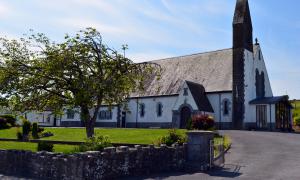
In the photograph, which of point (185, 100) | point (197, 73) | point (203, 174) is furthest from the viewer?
point (197, 73)

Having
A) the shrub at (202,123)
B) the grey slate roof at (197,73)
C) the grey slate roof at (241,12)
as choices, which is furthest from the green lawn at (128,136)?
the grey slate roof at (241,12)

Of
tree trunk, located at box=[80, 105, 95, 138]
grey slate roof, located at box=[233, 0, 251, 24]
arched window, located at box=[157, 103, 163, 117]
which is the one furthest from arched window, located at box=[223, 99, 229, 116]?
tree trunk, located at box=[80, 105, 95, 138]

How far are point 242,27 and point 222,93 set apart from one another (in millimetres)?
8968

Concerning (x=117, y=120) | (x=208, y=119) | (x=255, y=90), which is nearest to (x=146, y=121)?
(x=117, y=120)

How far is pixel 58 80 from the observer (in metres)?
19.5

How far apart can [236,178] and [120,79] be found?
29.4 ft

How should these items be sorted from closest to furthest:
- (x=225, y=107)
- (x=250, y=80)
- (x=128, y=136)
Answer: (x=128, y=136) < (x=225, y=107) < (x=250, y=80)

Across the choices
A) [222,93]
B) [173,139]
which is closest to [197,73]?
[222,93]

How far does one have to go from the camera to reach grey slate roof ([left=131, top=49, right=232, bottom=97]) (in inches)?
1825

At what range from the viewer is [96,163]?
505 inches

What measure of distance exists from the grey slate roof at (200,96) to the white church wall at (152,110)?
3.52 m

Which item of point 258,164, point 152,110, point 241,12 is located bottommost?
point 258,164

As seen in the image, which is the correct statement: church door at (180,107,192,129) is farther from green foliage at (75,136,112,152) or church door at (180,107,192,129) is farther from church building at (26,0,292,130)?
green foliage at (75,136,112,152)

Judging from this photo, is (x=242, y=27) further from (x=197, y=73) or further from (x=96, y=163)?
(x=96, y=163)
